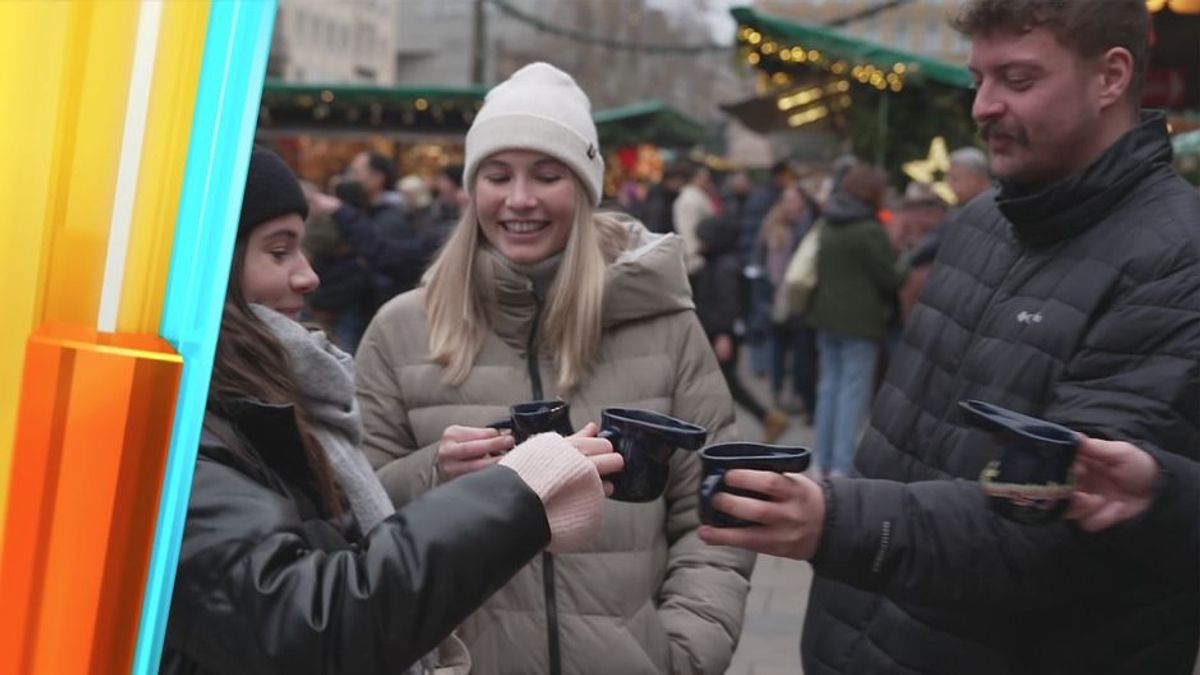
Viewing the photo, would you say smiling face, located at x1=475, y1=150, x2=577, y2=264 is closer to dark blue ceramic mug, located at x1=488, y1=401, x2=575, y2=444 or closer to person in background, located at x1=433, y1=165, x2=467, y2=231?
dark blue ceramic mug, located at x1=488, y1=401, x2=575, y2=444

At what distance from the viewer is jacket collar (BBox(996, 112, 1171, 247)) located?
6.59 feet

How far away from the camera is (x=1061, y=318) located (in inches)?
77.0

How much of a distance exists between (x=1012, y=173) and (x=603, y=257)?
3.07ft

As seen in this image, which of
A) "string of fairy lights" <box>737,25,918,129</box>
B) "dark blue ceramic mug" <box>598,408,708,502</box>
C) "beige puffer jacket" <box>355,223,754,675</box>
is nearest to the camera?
"dark blue ceramic mug" <box>598,408,708,502</box>

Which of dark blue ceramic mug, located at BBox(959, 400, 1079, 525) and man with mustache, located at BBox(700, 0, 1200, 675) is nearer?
dark blue ceramic mug, located at BBox(959, 400, 1079, 525)

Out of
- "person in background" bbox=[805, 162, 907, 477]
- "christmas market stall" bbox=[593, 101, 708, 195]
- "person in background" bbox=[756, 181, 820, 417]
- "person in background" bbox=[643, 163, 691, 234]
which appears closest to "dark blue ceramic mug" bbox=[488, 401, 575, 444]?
"person in background" bbox=[805, 162, 907, 477]

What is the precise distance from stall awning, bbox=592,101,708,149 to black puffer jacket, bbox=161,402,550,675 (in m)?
17.9

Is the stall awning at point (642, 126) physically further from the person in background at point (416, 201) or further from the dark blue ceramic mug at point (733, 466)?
the dark blue ceramic mug at point (733, 466)

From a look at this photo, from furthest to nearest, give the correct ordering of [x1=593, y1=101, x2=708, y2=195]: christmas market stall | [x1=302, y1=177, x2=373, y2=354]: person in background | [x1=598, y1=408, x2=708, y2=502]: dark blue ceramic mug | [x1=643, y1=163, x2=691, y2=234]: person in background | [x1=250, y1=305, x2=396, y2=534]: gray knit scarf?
[x1=593, y1=101, x2=708, y2=195]: christmas market stall → [x1=643, y1=163, x2=691, y2=234]: person in background → [x1=302, y1=177, x2=373, y2=354]: person in background → [x1=250, y1=305, x2=396, y2=534]: gray knit scarf → [x1=598, y1=408, x2=708, y2=502]: dark blue ceramic mug

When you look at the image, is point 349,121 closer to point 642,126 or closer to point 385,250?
point 642,126

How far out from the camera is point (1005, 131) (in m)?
2.08

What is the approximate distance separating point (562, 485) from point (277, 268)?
74 cm

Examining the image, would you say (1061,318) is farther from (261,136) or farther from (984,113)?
(261,136)

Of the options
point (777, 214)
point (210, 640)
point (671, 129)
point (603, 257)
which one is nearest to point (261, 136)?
point (671, 129)
